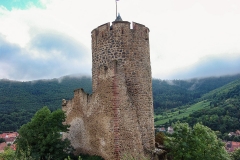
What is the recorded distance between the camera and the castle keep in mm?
12438

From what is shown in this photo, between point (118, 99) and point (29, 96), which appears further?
point (29, 96)

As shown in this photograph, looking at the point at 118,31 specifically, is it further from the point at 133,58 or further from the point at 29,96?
the point at 29,96

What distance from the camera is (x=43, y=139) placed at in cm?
1354

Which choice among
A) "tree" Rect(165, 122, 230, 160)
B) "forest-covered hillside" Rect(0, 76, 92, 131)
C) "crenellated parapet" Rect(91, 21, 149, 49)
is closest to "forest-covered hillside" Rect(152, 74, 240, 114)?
"forest-covered hillside" Rect(0, 76, 92, 131)

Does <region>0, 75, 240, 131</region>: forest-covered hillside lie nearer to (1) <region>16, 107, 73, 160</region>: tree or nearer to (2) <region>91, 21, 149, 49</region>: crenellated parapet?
(1) <region>16, 107, 73, 160</region>: tree

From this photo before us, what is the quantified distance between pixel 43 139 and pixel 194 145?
909 centimetres

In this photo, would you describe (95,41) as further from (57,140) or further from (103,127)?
(57,140)

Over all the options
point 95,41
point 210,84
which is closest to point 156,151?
point 95,41

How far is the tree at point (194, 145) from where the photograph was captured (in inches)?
572

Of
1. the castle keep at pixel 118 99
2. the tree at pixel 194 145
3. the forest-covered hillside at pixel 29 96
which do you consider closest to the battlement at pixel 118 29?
the castle keep at pixel 118 99

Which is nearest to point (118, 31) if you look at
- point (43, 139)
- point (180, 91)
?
point (43, 139)

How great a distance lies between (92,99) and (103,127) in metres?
2.03

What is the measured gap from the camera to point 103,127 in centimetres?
1288

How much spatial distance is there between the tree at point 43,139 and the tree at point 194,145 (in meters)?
6.62
